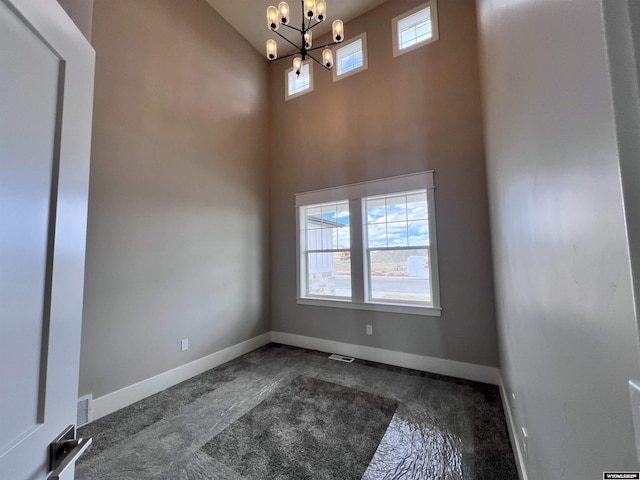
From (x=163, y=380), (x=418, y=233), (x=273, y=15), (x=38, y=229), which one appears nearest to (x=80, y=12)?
(x=38, y=229)

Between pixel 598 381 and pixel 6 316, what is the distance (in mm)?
1319

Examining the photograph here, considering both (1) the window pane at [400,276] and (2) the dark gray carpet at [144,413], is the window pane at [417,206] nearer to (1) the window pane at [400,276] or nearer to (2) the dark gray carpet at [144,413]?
(1) the window pane at [400,276]

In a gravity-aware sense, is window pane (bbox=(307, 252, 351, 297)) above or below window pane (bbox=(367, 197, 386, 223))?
below

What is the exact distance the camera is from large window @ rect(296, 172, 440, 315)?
133 inches

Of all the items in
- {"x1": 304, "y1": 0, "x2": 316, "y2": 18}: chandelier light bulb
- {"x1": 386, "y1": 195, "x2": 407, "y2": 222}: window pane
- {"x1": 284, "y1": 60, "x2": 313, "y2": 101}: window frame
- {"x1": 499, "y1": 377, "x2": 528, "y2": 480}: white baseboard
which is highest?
{"x1": 284, "y1": 60, "x2": 313, "y2": 101}: window frame

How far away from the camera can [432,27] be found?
3.39 metres

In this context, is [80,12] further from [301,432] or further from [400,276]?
[400,276]

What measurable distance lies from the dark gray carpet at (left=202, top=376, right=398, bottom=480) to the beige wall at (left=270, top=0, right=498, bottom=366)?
44.8 inches

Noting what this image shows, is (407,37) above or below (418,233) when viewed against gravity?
above

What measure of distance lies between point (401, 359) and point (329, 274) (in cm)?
148

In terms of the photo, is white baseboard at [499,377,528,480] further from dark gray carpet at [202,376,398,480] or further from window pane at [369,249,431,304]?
window pane at [369,249,431,304]

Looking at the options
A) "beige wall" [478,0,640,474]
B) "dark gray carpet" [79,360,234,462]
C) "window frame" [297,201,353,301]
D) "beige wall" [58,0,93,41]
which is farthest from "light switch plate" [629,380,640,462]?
"window frame" [297,201,353,301]

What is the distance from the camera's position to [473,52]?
314 centimetres

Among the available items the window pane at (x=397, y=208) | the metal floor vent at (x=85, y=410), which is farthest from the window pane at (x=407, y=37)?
the metal floor vent at (x=85, y=410)
